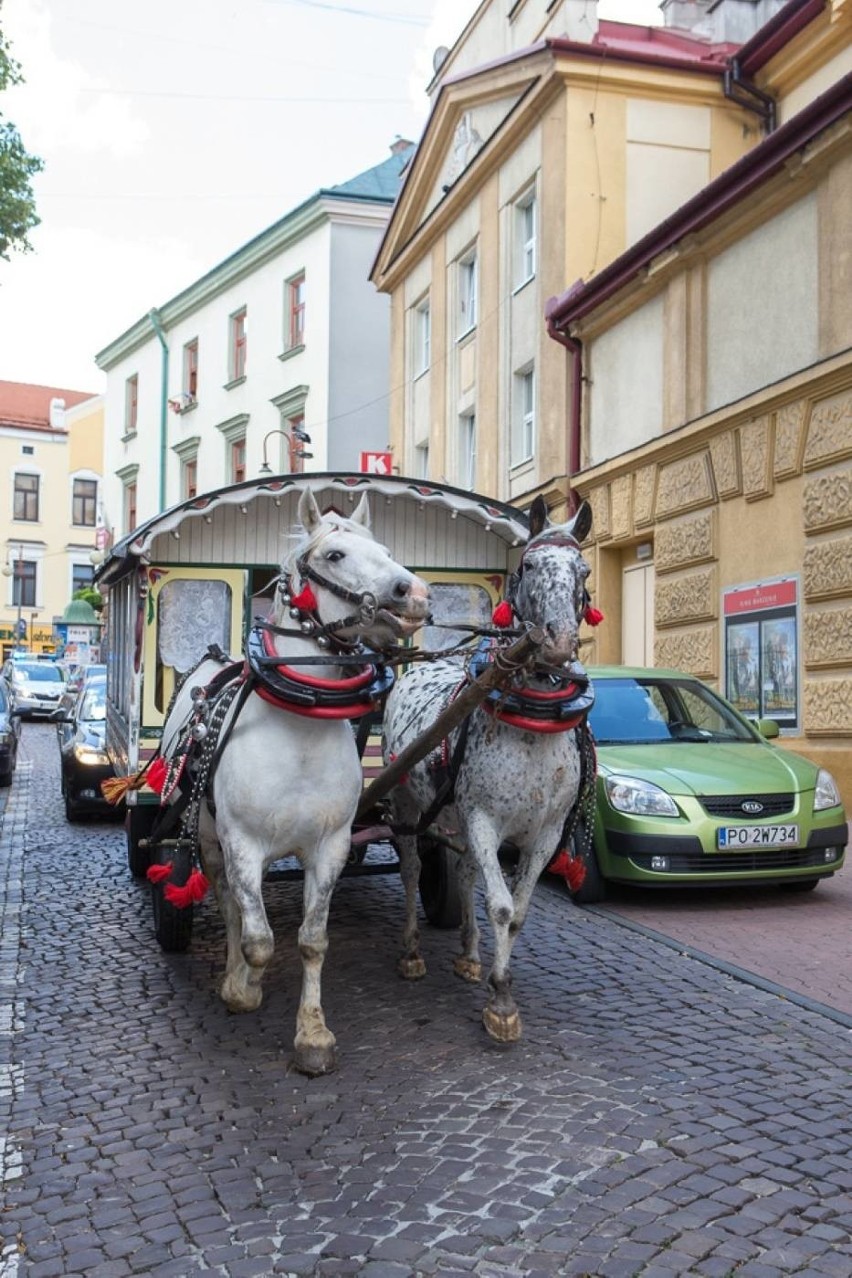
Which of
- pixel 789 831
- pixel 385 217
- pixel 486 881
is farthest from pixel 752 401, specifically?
pixel 385 217

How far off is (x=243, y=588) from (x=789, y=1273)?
6268 mm

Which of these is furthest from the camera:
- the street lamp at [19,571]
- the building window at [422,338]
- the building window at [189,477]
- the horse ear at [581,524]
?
the street lamp at [19,571]

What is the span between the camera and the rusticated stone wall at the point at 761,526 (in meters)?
13.0

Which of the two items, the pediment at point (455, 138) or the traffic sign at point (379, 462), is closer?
the pediment at point (455, 138)

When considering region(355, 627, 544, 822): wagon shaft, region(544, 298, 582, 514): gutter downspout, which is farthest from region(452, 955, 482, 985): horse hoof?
region(544, 298, 582, 514): gutter downspout

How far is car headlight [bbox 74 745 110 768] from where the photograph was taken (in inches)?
513

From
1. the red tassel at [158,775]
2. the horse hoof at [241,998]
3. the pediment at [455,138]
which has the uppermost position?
the pediment at [455,138]

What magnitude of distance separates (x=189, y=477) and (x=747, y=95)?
75.5 ft

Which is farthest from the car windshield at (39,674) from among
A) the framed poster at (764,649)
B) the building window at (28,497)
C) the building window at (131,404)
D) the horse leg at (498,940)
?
the horse leg at (498,940)

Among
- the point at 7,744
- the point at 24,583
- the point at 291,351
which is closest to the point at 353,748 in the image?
the point at 7,744

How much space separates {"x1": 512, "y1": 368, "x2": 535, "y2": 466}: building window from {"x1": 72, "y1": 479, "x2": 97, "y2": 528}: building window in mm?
45411

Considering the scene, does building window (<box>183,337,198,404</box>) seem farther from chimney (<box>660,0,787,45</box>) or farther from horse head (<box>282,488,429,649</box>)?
horse head (<box>282,488,429,649</box>)

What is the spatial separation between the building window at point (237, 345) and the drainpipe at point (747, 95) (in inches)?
727

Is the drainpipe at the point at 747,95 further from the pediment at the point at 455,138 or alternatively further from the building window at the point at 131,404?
the building window at the point at 131,404
